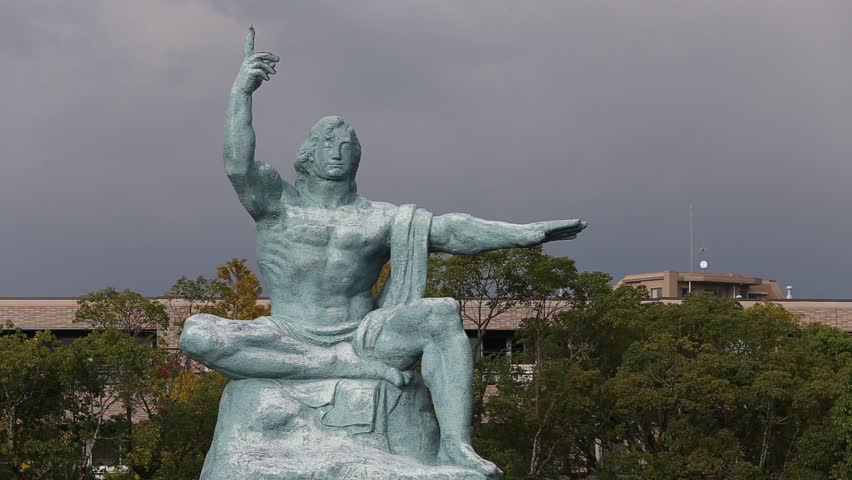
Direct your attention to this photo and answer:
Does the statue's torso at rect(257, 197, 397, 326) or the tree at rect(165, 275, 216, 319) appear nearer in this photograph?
the statue's torso at rect(257, 197, 397, 326)

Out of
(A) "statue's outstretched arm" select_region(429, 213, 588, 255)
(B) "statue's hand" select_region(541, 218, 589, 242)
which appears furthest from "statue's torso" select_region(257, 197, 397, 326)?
(B) "statue's hand" select_region(541, 218, 589, 242)

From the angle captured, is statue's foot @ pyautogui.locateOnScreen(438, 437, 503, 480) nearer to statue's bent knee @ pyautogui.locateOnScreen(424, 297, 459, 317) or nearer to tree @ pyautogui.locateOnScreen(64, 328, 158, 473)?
statue's bent knee @ pyautogui.locateOnScreen(424, 297, 459, 317)

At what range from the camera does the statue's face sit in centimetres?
1138

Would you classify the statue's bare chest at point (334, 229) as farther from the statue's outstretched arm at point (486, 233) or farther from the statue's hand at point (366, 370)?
the statue's hand at point (366, 370)

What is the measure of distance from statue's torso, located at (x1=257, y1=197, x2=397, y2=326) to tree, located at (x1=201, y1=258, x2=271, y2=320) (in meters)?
18.1

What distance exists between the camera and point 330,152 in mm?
11375

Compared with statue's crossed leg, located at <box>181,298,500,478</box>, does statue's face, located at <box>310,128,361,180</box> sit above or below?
above

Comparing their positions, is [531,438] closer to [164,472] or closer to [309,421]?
[164,472]

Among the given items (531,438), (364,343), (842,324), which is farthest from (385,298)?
(842,324)

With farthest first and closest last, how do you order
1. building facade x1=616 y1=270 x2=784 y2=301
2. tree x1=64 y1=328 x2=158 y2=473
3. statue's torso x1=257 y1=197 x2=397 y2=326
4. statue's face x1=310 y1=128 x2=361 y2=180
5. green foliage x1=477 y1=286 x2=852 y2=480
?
building facade x1=616 y1=270 x2=784 y2=301 → green foliage x1=477 y1=286 x2=852 y2=480 → tree x1=64 y1=328 x2=158 y2=473 → statue's face x1=310 y1=128 x2=361 y2=180 → statue's torso x1=257 y1=197 x2=397 y2=326

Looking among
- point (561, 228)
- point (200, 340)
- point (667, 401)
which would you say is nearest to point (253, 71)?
point (200, 340)

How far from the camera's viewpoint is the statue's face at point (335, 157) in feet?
37.3

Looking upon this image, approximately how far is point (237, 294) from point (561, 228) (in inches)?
801

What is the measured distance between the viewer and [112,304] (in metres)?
29.5
